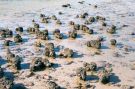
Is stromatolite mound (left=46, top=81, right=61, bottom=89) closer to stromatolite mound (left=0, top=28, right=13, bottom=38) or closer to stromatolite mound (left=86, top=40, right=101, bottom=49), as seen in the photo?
stromatolite mound (left=86, top=40, right=101, bottom=49)

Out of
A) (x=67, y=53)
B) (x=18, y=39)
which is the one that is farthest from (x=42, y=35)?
(x=67, y=53)

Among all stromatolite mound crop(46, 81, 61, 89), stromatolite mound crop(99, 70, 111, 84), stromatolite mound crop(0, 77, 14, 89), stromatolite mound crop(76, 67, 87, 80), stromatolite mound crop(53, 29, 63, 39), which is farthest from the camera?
stromatolite mound crop(53, 29, 63, 39)

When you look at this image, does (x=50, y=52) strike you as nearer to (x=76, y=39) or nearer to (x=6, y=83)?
(x=76, y=39)

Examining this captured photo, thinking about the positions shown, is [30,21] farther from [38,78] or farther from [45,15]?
[38,78]

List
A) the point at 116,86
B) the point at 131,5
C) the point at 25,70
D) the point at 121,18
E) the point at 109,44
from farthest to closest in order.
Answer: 1. the point at 131,5
2. the point at 121,18
3. the point at 109,44
4. the point at 25,70
5. the point at 116,86

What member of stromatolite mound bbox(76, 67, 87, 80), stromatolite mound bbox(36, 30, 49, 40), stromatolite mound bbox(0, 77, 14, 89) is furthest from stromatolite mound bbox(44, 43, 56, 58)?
stromatolite mound bbox(0, 77, 14, 89)

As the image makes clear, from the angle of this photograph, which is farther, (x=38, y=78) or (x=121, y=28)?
(x=121, y=28)

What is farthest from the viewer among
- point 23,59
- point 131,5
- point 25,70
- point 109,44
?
point 131,5

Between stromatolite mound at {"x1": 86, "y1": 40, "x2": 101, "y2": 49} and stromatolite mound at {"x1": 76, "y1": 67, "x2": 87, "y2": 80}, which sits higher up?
stromatolite mound at {"x1": 86, "y1": 40, "x2": 101, "y2": 49}

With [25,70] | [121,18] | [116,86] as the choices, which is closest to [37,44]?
[25,70]
